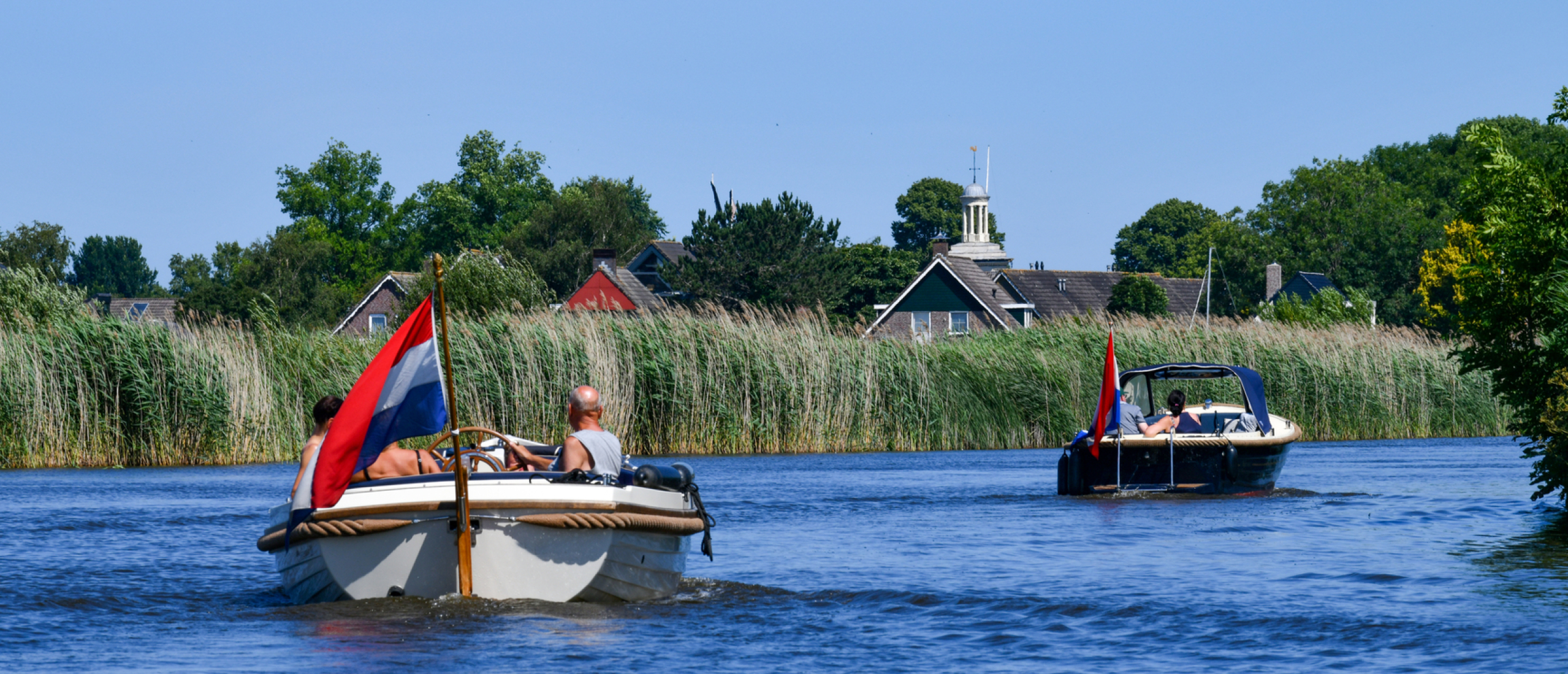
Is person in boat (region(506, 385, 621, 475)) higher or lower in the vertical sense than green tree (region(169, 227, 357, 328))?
lower

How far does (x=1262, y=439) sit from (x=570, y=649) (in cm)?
1336

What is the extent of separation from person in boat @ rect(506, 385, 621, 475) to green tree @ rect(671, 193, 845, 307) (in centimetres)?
5338

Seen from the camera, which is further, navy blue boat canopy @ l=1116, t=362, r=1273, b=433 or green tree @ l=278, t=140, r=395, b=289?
green tree @ l=278, t=140, r=395, b=289

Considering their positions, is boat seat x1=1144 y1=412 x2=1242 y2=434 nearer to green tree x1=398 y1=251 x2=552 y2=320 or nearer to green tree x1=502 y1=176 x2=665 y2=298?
green tree x1=398 y1=251 x2=552 y2=320

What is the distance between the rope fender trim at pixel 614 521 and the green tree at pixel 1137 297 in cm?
6583

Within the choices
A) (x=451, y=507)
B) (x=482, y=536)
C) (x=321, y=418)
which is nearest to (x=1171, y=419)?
(x=321, y=418)

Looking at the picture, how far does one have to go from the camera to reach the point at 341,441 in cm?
999

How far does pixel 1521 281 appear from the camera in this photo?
1708 cm

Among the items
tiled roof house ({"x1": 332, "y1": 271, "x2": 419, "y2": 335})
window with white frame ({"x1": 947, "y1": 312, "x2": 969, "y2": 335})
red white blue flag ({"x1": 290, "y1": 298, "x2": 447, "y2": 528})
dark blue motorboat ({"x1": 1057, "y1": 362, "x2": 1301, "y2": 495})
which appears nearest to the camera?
red white blue flag ({"x1": 290, "y1": 298, "x2": 447, "y2": 528})

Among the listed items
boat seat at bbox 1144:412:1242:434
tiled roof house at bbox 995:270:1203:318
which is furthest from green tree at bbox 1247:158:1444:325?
boat seat at bbox 1144:412:1242:434

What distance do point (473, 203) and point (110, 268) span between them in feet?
205

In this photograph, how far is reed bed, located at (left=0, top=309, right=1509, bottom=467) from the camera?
26859mm

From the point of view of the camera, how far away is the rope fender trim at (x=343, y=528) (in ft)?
33.3

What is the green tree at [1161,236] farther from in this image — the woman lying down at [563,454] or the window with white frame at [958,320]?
the woman lying down at [563,454]
